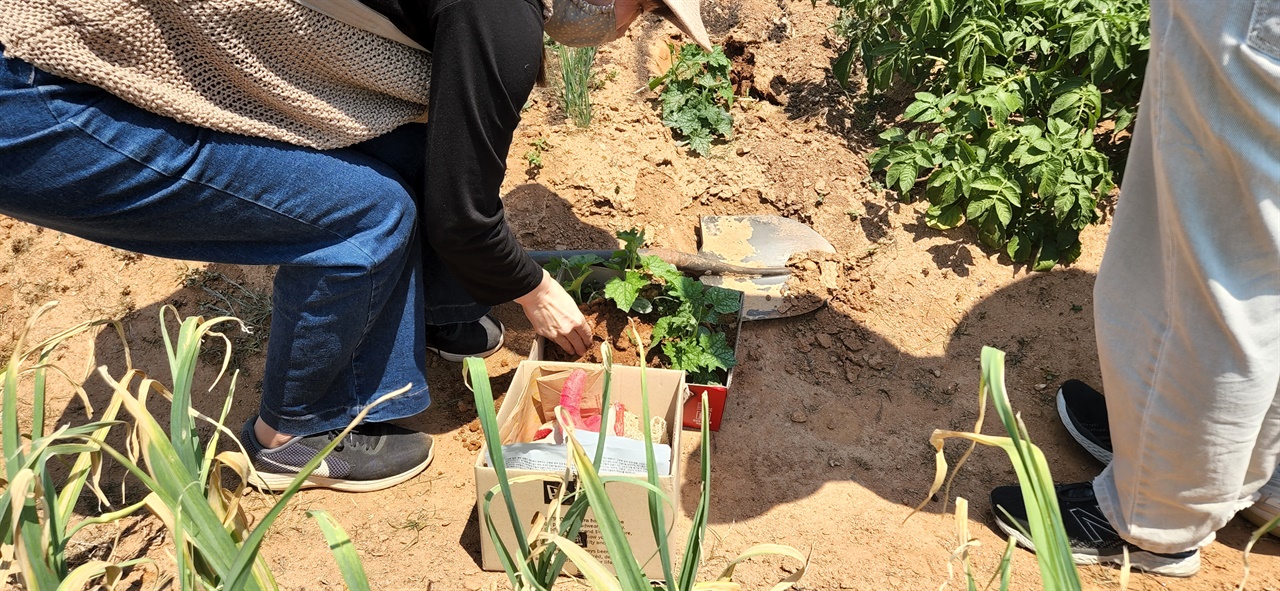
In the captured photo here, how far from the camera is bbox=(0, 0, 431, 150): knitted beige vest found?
52.1 inches

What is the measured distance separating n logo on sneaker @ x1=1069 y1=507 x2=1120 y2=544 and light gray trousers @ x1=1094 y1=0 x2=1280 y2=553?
130 mm

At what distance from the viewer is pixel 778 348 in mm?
2492

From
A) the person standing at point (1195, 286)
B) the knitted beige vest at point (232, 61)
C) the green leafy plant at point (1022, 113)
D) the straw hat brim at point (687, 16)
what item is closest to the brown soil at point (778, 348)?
the green leafy plant at point (1022, 113)

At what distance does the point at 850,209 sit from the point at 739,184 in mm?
409

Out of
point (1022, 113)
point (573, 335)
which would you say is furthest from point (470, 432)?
point (1022, 113)

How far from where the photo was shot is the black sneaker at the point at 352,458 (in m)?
1.98

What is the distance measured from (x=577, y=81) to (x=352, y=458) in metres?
1.66

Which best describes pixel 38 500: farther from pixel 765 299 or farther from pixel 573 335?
pixel 765 299

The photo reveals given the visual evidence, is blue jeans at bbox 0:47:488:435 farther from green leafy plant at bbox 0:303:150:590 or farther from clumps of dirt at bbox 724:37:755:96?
clumps of dirt at bbox 724:37:755:96

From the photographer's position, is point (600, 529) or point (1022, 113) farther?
point (1022, 113)

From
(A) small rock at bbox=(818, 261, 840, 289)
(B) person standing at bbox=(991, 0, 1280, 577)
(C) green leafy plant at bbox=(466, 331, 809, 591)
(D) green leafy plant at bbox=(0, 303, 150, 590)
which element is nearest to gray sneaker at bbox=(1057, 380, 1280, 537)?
(B) person standing at bbox=(991, 0, 1280, 577)

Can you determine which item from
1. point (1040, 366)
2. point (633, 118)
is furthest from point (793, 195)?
point (1040, 366)

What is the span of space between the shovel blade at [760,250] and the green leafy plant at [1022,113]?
36cm

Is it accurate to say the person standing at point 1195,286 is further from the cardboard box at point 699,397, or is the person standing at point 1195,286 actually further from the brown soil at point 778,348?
the cardboard box at point 699,397
